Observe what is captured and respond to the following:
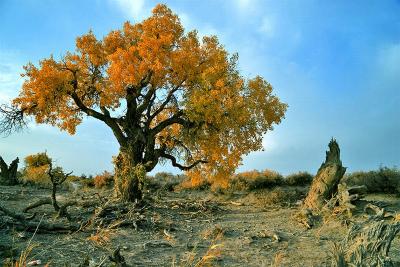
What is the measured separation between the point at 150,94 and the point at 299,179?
13.6 metres

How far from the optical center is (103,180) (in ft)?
99.7

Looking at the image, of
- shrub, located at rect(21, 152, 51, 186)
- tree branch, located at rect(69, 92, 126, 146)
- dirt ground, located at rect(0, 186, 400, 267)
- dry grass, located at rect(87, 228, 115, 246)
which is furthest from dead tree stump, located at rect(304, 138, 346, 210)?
shrub, located at rect(21, 152, 51, 186)

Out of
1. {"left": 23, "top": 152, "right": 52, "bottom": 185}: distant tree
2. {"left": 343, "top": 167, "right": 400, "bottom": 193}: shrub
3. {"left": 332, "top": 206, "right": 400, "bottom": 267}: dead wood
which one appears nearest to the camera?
{"left": 332, "top": 206, "right": 400, "bottom": 267}: dead wood

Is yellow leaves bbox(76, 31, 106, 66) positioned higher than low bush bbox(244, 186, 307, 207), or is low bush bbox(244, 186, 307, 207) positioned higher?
yellow leaves bbox(76, 31, 106, 66)

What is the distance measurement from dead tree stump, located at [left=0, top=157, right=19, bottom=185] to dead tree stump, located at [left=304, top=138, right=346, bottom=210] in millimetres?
17690

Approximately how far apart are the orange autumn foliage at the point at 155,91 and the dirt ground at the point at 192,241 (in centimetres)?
406

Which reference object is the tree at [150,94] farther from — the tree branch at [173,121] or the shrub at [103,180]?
the shrub at [103,180]

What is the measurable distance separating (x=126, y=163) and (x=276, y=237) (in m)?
9.20

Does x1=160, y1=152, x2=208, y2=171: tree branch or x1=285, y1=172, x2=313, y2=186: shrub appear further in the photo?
x1=285, y1=172, x2=313, y2=186: shrub

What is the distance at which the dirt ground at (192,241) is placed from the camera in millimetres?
9453

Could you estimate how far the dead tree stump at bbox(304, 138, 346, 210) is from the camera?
15765 millimetres

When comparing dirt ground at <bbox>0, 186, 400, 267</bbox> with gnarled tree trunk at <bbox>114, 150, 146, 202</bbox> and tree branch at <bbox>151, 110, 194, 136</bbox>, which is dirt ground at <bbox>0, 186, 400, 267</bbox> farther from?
tree branch at <bbox>151, 110, 194, 136</bbox>

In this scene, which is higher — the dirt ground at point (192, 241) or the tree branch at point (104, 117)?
the tree branch at point (104, 117)

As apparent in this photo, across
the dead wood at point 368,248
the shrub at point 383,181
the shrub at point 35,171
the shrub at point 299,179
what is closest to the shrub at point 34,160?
the shrub at point 35,171
